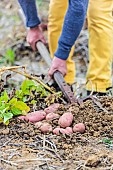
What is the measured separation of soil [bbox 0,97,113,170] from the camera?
272 centimetres

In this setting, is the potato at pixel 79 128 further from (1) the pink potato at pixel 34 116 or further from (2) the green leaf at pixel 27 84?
(2) the green leaf at pixel 27 84

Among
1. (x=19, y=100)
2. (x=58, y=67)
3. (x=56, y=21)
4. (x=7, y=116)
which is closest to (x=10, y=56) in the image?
(x=56, y=21)

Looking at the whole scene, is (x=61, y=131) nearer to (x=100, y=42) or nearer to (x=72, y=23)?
(x=72, y=23)

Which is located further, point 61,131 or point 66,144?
point 61,131

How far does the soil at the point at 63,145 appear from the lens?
2.72m

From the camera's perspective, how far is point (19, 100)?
346 cm

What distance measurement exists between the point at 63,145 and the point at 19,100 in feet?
2.08

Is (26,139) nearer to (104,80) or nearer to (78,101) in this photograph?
(78,101)

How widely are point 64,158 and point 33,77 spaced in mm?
901

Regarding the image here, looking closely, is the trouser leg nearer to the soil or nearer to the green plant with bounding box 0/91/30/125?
the soil

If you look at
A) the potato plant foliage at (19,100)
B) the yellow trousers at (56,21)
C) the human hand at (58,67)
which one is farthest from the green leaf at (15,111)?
the yellow trousers at (56,21)

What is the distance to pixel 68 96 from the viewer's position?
3.50 metres

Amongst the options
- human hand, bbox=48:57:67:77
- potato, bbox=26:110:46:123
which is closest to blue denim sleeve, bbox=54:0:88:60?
human hand, bbox=48:57:67:77

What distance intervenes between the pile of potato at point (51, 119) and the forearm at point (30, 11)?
1059 millimetres
